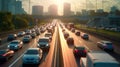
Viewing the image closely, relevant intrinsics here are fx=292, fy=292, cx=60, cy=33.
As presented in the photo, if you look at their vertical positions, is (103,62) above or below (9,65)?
above

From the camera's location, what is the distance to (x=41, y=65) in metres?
26.9

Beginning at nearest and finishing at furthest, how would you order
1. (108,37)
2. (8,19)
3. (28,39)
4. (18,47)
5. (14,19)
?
(18,47), (28,39), (108,37), (8,19), (14,19)

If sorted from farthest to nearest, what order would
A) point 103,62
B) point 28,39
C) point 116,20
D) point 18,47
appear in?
1. point 116,20
2. point 28,39
3. point 18,47
4. point 103,62

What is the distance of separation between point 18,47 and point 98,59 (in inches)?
1070

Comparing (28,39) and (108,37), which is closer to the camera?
(28,39)

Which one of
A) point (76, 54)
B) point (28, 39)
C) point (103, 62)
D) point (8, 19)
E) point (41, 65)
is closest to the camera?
point (103, 62)

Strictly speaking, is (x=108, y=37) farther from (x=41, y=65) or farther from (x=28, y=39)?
(x=41, y=65)

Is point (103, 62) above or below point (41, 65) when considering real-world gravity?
above

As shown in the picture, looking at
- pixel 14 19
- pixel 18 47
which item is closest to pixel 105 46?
pixel 18 47

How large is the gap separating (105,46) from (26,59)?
17.7 meters

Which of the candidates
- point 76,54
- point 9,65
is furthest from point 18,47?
point 9,65

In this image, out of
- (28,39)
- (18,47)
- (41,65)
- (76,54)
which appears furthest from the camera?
(28,39)

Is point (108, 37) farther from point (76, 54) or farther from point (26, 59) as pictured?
point (26, 59)

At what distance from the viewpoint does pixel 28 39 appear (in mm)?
57219
